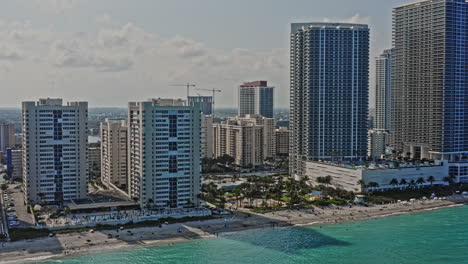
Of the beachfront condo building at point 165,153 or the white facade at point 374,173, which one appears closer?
the beachfront condo building at point 165,153

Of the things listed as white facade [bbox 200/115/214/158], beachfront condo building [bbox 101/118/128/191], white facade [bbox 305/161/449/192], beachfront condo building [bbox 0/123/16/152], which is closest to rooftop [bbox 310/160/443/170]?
white facade [bbox 305/161/449/192]

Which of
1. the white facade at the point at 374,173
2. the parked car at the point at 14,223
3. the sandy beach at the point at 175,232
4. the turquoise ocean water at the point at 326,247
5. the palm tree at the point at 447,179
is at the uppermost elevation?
the white facade at the point at 374,173

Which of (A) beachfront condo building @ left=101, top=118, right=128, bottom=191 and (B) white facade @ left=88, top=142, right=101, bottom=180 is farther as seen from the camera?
(B) white facade @ left=88, top=142, right=101, bottom=180

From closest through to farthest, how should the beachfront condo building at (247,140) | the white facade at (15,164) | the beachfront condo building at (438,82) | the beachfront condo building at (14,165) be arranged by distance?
the beachfront condo building at (438,82), the beachfront condo building at (14,165), the white facade at (15,164), the beachfront condo building at (247,140)

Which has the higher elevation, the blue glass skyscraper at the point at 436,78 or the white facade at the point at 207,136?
the blue glass skyscraper at the point at 436,78

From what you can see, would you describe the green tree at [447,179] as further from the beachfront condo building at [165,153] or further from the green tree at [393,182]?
the beachfront condo building at [165,153]

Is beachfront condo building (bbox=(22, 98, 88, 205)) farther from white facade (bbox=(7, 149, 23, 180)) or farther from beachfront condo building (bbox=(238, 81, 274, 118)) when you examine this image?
beachfront condo building (bbox=(238, 81, 274, 118))

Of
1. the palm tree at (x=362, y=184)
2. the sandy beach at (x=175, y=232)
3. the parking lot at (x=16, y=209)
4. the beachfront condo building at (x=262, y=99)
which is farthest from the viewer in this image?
the beachfront condo building at (x=262, y=99)

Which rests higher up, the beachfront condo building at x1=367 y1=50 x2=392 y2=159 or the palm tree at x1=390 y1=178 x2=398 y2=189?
the beachfront condo building at x1=367 y1=50 x2=392 y2=159

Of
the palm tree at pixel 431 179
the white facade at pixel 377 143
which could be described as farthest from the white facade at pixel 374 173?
the white facade at pixel 377 143
